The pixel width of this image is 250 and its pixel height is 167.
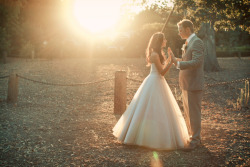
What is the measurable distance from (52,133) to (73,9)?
27051 mm

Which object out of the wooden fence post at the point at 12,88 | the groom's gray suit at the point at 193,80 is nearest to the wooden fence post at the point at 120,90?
the groom's gray suit at the point at 193,80

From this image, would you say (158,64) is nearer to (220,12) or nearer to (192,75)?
(192,75)

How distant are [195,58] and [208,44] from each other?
1436 cm

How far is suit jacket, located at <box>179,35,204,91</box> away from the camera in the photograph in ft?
14.0

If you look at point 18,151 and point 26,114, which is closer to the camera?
point 18,151

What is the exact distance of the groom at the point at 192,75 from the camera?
4.30 metres

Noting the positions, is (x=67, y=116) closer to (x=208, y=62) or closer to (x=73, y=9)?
(x=208, y=62)

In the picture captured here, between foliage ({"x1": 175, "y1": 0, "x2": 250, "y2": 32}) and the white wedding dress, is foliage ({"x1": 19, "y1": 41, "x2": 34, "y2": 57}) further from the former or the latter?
the white wedding dress

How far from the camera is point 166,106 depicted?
4.65 meters

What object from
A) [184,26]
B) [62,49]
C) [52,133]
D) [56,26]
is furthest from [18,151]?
[56,26]

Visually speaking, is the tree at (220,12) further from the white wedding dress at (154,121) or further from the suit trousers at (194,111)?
the white wedding dress at (154,121)

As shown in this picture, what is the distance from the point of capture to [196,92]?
14.7ft

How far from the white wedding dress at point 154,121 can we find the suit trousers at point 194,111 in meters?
0.19

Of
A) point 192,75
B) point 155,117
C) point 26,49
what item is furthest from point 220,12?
point 26,49
